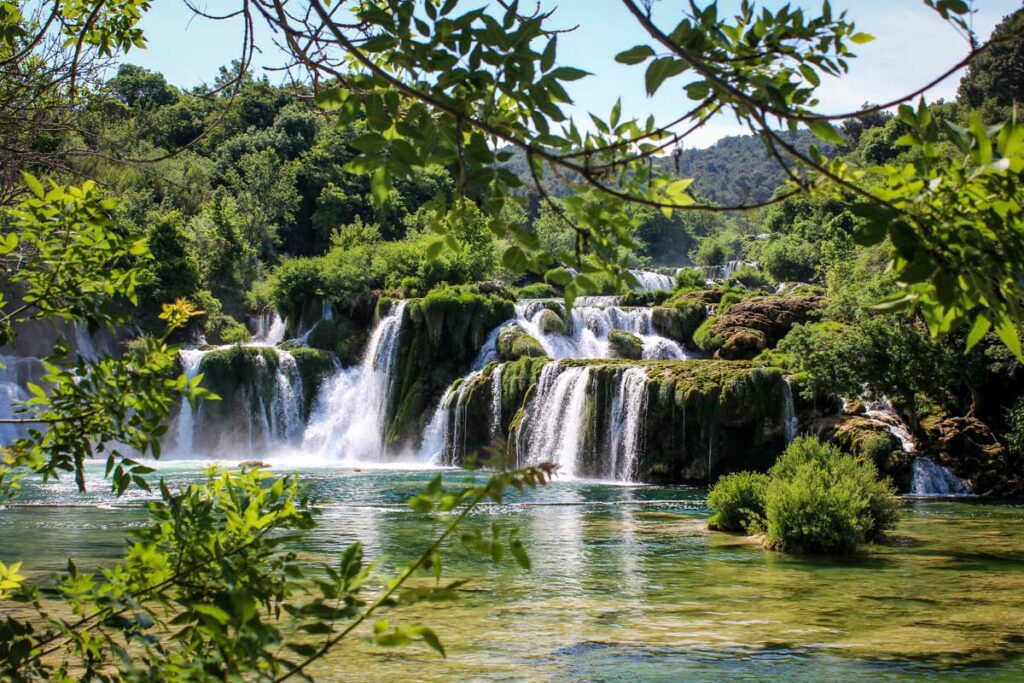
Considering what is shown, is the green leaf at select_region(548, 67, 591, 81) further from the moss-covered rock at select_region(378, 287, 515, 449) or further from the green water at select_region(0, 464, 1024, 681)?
the moss-covered rock at select_region(378, 287, 515, 449)

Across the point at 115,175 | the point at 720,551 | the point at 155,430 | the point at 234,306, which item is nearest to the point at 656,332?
the point at 720,551

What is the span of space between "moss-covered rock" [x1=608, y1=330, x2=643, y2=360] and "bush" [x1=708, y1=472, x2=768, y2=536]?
16.2 metres

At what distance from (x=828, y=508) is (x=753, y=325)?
16839 millimetres

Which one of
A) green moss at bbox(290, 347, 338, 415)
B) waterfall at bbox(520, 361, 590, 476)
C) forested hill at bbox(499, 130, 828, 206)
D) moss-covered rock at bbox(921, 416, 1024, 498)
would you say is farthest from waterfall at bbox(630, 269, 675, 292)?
forested hill at bbox(499, 130, 828, 206)

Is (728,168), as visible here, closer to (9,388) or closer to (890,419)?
(9,388)

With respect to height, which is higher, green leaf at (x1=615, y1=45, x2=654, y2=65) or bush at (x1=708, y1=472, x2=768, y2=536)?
green leaf at (x1=615, y1=45, x2=654, y2=65)

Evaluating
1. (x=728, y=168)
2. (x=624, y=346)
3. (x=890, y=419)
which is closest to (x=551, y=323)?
(x=624, y=346)

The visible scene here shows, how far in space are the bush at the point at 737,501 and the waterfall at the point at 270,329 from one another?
1153 inches

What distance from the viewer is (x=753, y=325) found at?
29531 millimetres

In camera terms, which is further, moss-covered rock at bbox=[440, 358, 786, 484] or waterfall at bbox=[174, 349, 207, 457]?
waterfall at bbox=[174, 349, 207, 457]

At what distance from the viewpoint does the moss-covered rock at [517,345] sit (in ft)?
105

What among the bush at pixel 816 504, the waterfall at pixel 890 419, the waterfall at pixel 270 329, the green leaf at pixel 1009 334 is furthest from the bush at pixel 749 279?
the green leaf at pixel 1009 334

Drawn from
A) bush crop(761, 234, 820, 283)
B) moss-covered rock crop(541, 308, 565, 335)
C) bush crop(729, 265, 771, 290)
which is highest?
bush crop(761, 234, 820, 283)

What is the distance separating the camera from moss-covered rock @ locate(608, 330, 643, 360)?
105 feet
